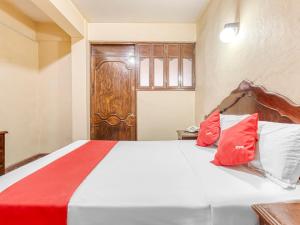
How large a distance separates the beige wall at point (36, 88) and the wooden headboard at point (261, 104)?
3.02 m

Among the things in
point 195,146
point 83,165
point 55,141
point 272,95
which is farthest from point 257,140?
point 55,141

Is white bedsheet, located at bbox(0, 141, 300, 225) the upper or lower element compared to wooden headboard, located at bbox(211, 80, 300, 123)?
lower

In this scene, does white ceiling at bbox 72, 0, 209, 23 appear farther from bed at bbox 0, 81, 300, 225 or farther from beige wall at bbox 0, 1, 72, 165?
bed at bbox 0, 81, 300, 225

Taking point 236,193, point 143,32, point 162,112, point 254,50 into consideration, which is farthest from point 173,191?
point 143,32

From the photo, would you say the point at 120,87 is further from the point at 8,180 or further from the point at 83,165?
the point at 8,180

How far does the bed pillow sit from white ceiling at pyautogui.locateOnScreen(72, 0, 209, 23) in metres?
2.56

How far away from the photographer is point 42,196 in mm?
1076

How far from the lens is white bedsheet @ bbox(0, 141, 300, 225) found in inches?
39.6

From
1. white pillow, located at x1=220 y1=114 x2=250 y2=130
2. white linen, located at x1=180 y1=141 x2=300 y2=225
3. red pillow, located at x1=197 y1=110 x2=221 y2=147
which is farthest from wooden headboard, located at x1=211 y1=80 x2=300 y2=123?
white linen, located at x1=180 y1=141 x2=300 y2=225

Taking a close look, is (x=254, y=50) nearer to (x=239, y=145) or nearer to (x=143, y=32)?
(x=239, y=145)

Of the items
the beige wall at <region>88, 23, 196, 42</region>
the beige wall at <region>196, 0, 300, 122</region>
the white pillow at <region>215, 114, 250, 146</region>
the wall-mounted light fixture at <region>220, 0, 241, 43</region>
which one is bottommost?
the white pillow at <region>215, 114, 250, 146</region>

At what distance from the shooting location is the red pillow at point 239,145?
141 cm

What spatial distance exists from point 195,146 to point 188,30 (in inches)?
98.5

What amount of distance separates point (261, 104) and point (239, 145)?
503mm
